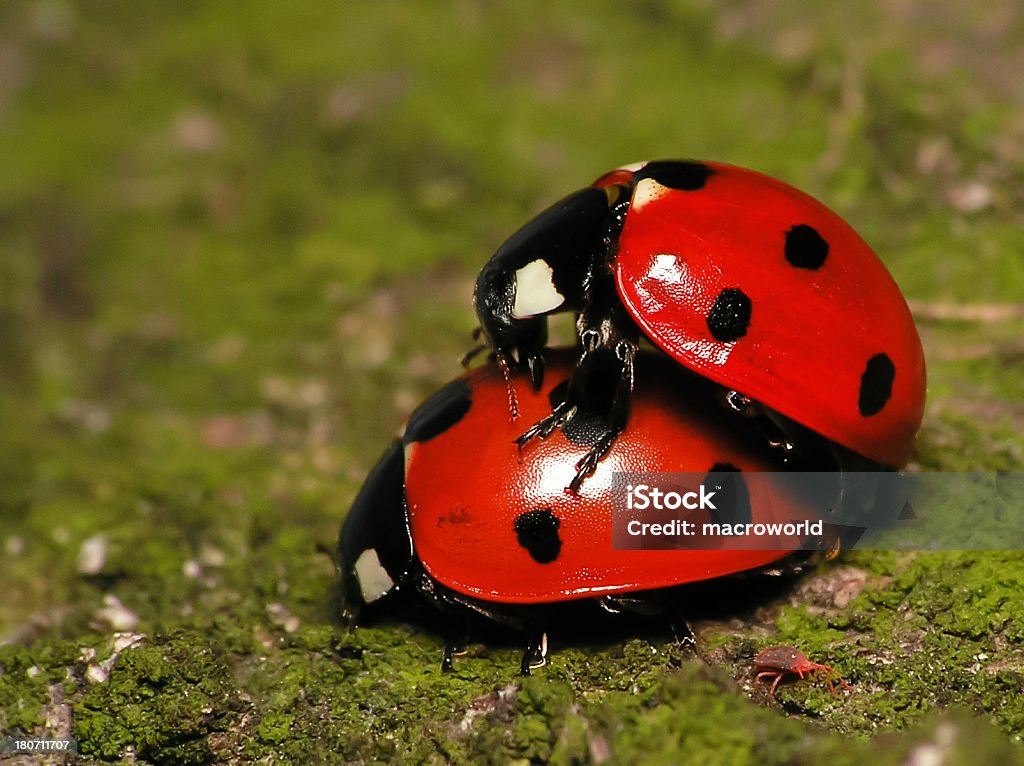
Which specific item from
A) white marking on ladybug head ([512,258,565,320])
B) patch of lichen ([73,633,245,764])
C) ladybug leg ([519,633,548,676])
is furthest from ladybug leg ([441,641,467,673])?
white marking on ladybug head ([512,258,565,320])

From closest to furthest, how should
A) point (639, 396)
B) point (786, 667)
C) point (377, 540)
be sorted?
1. point (786, 667)
2. point (639, 396)
3. point (377, 540)

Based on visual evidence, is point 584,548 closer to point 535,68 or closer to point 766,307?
point 766,307

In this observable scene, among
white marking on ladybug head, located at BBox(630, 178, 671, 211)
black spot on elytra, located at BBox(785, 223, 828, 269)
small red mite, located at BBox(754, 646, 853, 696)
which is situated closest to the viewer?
small red mite, located at BBox(754, 646, 853, 696)

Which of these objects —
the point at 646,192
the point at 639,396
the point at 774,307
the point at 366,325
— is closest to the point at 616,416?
the point at 639,396

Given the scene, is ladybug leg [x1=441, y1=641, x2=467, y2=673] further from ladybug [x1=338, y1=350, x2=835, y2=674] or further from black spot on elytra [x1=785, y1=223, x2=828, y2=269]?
black spot on elytra [x1=785, y1=223, x2=828, y2=269]

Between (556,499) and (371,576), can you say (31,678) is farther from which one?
(556,499)

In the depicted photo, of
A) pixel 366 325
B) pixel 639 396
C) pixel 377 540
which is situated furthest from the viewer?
pixel 366 325
